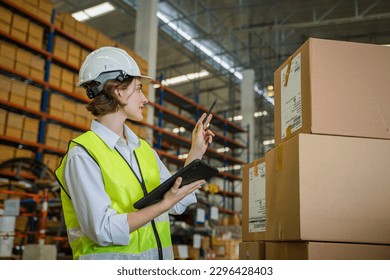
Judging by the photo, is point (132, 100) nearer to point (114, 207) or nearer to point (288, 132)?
point (114, 207)

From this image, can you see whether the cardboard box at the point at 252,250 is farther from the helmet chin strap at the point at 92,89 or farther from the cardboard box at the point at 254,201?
the helmet chin strap at the point at 92,89

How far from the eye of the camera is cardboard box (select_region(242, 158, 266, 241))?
224 centimetres

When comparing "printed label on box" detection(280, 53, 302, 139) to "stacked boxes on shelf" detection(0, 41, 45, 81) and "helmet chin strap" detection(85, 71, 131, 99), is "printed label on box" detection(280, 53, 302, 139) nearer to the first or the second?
"helmet chin strap" detection(85, 71, 131, 99)

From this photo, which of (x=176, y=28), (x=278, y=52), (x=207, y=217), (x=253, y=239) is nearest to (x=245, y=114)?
(x=278, y=52)

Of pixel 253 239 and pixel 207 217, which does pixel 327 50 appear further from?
pixel 207 217

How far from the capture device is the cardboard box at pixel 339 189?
1624mm

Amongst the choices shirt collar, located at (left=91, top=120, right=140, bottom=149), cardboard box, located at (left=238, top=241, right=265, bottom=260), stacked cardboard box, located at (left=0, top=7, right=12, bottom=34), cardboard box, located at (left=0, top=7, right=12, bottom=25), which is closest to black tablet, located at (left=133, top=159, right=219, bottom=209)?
shirt collar, located at (left=91, top=120, right=140, bottom=149)

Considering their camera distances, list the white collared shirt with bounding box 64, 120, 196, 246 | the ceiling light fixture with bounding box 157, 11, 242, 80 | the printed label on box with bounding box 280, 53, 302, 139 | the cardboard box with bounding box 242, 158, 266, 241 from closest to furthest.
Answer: the white collared shirt with bounding box 64, 120, 196, 246, the printed label on box with bounding box 280, 53, 302, 139, the cardboard box with bounding box 242, 158, 266, 241, the ceiling light fixture with bounding box 157, 11, 242, 80

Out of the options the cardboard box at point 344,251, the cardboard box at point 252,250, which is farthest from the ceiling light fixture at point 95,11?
the cardboard box at point 344,251

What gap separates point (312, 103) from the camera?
171cm

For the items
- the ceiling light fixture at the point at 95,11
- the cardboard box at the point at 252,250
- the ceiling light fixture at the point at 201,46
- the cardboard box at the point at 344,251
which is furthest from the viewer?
the ceiling light fixture at the point at 201,46

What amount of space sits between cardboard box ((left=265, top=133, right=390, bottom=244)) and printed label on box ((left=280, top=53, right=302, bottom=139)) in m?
0.16

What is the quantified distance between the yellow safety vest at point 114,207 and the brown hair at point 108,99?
0.39ft

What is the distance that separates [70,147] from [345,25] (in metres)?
12.5
